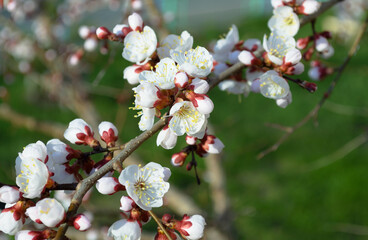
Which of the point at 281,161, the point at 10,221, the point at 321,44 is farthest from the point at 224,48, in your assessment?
the point at 281,161

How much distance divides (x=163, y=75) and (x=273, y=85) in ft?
1.24

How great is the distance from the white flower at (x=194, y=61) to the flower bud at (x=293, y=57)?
0.92ft

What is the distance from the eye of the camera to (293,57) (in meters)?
1.29

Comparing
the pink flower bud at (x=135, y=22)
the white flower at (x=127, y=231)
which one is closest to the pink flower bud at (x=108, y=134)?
the white flower at (x=127, y=231)

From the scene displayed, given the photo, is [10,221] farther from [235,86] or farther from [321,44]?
[321,44]

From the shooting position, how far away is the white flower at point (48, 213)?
97 cm

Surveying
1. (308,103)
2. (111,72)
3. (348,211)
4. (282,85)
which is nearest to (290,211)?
(348,211)

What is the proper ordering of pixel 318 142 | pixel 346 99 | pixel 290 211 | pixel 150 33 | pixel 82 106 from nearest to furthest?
pixel 150 33 < pixel 82 106 < pixel 290 211 < pixel 318 142 < pixel 346 99

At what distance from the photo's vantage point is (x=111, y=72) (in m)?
8.55

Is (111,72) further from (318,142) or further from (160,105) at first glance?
(160,105)

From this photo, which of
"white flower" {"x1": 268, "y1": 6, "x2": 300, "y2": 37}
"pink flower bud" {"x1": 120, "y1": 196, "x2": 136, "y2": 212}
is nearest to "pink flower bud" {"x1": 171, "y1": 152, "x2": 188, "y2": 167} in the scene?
"pink flower bud" {"x1": 120, "y1": 196, "x2": 136, "y2": 212}

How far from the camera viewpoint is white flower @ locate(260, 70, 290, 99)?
1.27m

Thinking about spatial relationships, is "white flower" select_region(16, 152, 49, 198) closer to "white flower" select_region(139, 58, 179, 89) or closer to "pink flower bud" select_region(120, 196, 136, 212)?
"pink flower bud" select_region(120, 196, 136, 212)

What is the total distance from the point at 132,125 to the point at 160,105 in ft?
17.3
